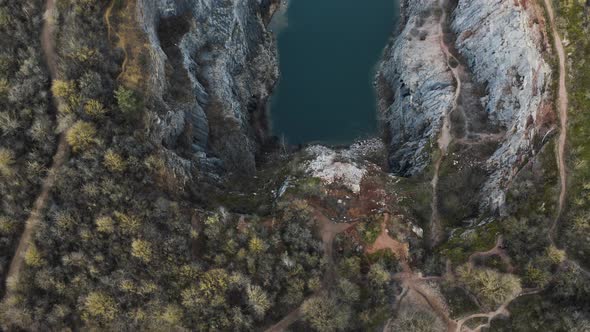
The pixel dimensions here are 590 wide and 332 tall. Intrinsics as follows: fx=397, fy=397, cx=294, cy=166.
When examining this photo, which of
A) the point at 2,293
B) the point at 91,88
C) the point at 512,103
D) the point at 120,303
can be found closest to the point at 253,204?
the point at 120,303

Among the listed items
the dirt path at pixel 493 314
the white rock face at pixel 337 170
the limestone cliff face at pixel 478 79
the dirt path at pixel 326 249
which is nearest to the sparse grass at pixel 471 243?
the limestone cliff face at pixel 478 79

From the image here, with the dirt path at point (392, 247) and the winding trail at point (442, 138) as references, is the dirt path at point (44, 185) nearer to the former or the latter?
the dirt path at point (392, 247)

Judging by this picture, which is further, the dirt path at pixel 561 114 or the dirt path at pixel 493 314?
the dirt path at pixel 561 114

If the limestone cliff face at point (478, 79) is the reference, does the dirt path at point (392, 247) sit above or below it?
below

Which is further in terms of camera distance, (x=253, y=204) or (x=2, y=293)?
(x=253, y=204)

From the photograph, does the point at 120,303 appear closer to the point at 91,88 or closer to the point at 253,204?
the point at 253,204

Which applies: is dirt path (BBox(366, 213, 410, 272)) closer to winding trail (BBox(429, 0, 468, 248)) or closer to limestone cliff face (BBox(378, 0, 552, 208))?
winding trail (BBox(429, 0, 468, 248))
